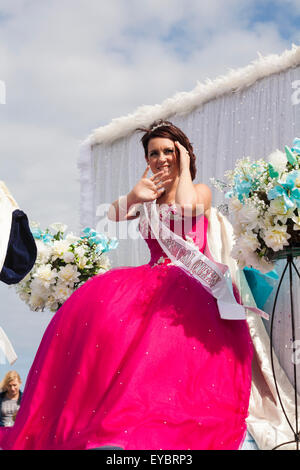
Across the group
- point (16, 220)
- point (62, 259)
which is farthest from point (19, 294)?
point (16, 220)

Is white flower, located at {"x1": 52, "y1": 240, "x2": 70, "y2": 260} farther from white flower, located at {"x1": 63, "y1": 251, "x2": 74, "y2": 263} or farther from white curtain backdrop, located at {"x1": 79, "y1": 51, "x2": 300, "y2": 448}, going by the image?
white curtain backdrop, located at {"x1": 79, "y1": 51, "x2": 300, "y2": 448}

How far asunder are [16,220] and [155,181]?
0.83 metres

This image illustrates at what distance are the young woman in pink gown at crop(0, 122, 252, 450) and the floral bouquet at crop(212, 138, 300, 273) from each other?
0.98 feet

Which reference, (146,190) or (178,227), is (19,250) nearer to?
(146,190)

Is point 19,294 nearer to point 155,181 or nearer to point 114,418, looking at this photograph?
point 155,181

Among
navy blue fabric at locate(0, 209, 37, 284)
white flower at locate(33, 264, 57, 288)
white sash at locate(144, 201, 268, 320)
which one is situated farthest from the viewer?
white flower at locate(33, 264, 57, 288)

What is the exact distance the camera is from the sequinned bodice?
347 cm

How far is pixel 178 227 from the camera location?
3480 millimetres

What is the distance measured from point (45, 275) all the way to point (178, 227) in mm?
1245

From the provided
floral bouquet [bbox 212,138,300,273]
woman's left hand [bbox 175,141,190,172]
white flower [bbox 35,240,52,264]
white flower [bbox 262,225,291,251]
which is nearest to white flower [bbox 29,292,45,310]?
white flower [bbox 35,240,52,264]

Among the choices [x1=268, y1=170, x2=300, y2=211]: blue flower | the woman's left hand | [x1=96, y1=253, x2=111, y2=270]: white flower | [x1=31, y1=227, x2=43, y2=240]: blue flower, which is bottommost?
[x1=96, y1=253, x2=111, y2=270]: white flower

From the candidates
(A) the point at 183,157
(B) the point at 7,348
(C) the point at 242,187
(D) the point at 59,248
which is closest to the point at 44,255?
(D) the point at 59,248

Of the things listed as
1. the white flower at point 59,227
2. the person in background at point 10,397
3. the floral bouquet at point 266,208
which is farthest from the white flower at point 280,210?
the person in background at point 10,397
